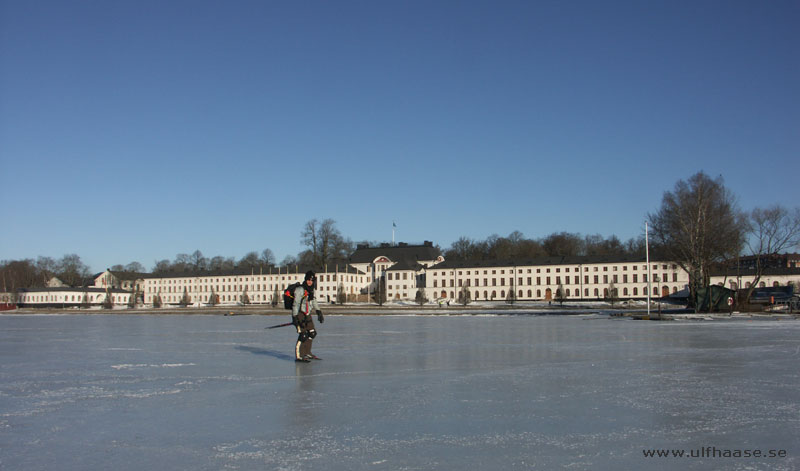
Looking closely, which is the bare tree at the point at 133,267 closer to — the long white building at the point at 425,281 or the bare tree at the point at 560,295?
the long white building at the point at 425,281

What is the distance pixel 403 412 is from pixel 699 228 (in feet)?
162

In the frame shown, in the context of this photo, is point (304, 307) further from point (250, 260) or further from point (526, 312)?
point (250, 260)

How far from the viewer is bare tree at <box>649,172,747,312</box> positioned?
167ft

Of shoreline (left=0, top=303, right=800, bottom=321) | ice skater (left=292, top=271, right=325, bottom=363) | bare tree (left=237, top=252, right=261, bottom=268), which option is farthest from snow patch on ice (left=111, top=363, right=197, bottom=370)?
bare tree (left=237, top=252, right=261, bottom=268)

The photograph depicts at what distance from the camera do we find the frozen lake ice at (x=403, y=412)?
620cm

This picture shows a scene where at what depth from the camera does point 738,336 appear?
22.2 metres

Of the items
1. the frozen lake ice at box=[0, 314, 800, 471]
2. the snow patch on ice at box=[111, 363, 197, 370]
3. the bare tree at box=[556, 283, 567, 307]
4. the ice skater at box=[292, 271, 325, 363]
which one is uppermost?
the ice skater at box=[292, 271, 325, 363]

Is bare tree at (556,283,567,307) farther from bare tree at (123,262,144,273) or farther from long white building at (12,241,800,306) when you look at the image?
bare tree at (123,262,144,273)

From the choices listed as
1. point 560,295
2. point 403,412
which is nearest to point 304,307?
point 403,412

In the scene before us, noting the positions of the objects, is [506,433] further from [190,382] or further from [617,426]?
[190,382]

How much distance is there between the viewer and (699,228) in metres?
50.8

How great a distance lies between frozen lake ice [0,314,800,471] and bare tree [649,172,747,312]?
37972mm

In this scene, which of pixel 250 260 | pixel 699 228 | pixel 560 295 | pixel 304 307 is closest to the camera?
pixel 304 307

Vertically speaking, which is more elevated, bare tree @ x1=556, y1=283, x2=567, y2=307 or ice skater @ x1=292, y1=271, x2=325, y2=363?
ice skater @ x1=292, y1=271, x2=325, y2=363
